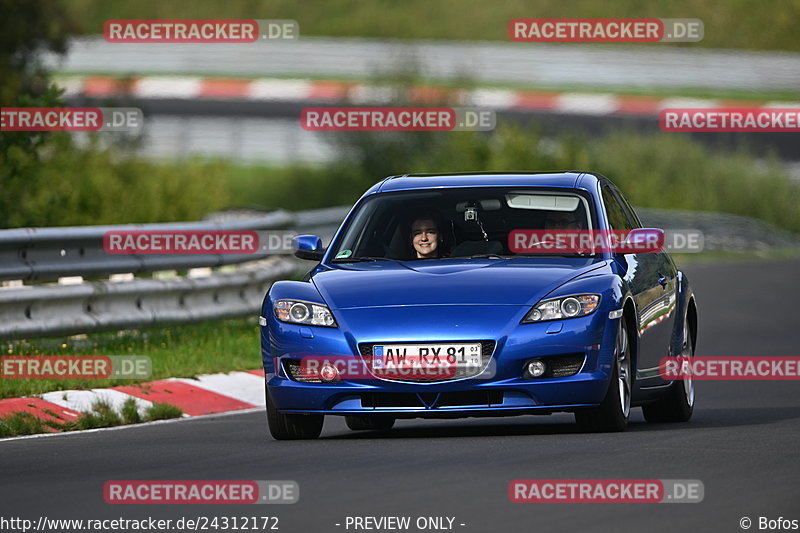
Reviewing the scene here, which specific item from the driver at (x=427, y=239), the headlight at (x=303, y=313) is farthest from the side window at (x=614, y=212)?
the headlight at (x=303, y=313)

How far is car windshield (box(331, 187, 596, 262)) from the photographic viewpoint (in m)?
12.0

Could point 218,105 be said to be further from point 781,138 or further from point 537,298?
point 537,298

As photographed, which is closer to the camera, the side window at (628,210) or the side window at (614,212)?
the side window at (614,212)

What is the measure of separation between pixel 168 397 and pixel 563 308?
3.86 meters

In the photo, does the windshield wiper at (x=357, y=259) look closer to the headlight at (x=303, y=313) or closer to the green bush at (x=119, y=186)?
the headlight at (x=303, y=313)

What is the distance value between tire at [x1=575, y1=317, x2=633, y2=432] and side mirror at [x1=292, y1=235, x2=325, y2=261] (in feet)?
6.76

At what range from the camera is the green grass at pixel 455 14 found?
57.2 meters

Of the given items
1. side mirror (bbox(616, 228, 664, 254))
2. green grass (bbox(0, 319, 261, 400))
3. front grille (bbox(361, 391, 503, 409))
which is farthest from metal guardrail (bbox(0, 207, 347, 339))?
side mirror (bbox(616, 228, 664, 254))

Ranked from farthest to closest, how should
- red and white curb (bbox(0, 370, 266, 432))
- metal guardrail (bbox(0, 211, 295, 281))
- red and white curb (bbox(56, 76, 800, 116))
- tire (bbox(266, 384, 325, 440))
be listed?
red and white curb (bbox(56, 76, 800, 116)) < metal guardrail (bbox(0, 211, 295, 281)) < red and white curb (bbox(0, 370, 266, 432)) < tire (bbox(266, 384, 325, 440))

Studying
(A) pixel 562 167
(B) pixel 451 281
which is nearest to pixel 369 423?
(B) pixel 451 281

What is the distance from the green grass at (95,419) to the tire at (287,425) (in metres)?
1.66

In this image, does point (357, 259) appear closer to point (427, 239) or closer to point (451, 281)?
point (427, 239)

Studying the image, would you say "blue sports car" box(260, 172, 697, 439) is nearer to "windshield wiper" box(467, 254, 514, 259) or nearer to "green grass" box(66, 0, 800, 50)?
"windshield wiper" box(467, 254, 514, 259)

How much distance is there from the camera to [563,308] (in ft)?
35.9
